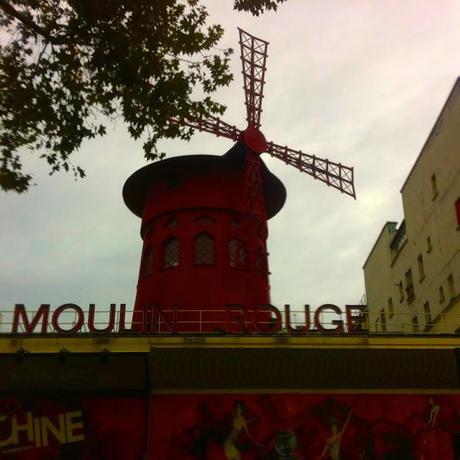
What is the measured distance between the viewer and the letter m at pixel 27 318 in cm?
1428

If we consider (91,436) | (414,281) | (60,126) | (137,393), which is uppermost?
(414,281)

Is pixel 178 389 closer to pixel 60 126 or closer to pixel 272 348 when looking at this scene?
pixel 272 348

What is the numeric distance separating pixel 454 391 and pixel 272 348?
14.1 ft

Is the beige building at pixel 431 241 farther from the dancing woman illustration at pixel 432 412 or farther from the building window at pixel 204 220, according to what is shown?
the building window at pixel 204 220

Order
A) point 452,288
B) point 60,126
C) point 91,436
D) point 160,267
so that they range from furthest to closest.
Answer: point 452,288
point 160,267
point 91,436
point 60,126

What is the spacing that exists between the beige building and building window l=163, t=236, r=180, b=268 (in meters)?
5.82

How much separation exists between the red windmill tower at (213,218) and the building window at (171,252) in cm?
3

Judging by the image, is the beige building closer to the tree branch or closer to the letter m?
the letter m

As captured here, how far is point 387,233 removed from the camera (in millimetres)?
30812

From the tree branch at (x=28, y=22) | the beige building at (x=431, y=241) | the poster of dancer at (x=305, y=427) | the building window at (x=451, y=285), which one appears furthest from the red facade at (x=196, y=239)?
the tree branch at (x=28, y=22)

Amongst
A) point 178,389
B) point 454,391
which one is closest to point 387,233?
point 454,391

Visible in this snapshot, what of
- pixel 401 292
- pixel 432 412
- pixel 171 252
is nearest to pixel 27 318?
pixel 171 252

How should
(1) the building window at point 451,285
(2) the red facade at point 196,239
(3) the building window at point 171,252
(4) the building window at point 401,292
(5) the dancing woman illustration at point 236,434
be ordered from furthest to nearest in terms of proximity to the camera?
(4) the building window at point 401,292, (1) the building window at point 451,285, (3) the building window at point 171,252, (2) the red facade at point 196,239, (5) the dancing woman illustration at point 236,434

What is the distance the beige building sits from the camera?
2066cm
